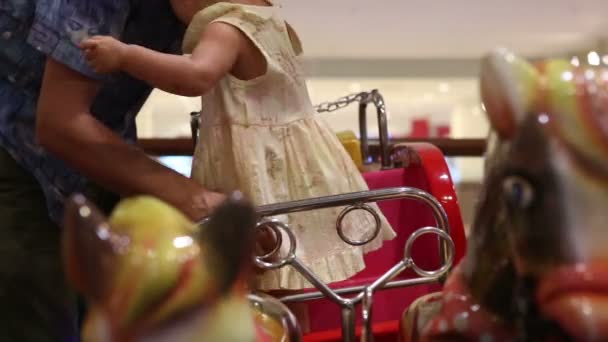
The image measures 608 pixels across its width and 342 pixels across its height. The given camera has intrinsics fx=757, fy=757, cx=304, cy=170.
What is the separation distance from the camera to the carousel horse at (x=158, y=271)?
26cm

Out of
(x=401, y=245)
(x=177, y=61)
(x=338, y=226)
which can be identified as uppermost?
(x=177, y=61)

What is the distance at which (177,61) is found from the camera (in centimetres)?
48

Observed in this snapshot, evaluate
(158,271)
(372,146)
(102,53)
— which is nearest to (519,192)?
(158,271)

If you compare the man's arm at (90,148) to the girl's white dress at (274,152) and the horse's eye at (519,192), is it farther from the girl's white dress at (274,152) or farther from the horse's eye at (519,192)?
the horse's eye at (519,192)

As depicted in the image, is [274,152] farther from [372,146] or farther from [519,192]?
[372,146]

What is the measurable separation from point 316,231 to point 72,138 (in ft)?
0.67

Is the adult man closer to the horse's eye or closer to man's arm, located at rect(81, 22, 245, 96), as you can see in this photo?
man's arm, located at rect(81, 22, 245, 96)

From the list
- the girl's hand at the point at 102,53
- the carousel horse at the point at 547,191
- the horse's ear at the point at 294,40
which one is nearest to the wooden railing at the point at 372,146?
the horse's ear at the point at 294,40

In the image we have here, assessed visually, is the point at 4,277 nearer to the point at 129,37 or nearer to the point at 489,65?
the point at 129,37

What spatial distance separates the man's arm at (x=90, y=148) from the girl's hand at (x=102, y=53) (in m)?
0.07

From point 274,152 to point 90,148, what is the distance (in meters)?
0.16

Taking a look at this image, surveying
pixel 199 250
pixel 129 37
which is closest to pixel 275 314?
pixel 199 250

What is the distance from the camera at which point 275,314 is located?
0.36 m

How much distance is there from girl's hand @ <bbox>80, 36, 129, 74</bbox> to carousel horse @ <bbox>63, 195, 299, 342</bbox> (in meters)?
0.17
